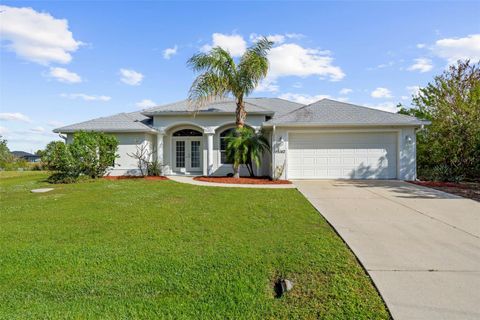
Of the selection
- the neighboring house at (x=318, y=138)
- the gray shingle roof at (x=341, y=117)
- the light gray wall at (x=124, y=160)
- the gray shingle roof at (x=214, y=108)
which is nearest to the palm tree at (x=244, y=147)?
the neighboring house at (x=318, y=138)

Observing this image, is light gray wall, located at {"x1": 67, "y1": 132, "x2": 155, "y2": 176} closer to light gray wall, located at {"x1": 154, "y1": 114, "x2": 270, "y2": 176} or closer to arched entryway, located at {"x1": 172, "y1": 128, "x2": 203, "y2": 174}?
light gray wall, located at {"x1": 154, "y1": 114, "x2": 270, "y2": 176}

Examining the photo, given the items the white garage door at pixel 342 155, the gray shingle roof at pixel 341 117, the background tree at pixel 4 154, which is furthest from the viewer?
the background tree at pixel 4 154

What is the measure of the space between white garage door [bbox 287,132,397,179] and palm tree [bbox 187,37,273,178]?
12.1ft

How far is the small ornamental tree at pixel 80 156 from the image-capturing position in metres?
13.7

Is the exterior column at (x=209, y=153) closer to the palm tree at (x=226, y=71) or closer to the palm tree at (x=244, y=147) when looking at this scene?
the palm tree at (x=244, y=147)

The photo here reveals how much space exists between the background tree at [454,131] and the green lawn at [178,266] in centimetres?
1209

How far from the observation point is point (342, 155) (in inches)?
567

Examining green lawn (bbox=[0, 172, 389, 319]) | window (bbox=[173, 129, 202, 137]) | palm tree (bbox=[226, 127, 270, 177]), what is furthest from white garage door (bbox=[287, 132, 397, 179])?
green lawn (bbox=[0, 172, 389, 319])

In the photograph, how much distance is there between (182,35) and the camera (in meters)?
14.4

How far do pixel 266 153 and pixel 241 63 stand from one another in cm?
518

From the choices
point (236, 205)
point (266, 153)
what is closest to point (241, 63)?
point (266, 153)

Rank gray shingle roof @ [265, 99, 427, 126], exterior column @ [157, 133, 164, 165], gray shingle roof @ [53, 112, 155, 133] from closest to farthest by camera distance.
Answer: gray shingle roof @ [265, 99, 427, 126]
gray shingle roof @ [53, 112, 155, 133]
exterior column @ [157, 133, 164, 165]

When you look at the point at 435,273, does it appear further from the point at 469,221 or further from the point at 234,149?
the point at 234,149

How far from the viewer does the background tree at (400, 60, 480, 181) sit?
14414mm
